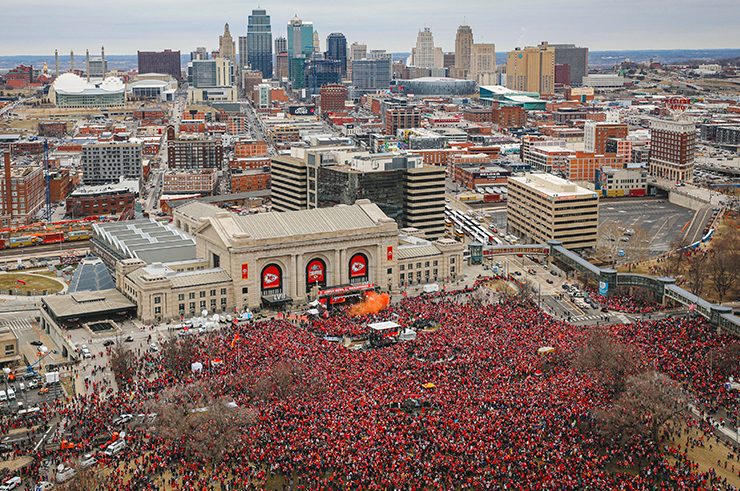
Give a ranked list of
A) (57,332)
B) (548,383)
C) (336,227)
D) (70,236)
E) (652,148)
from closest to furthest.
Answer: (548,383) → (57,332) → (336,227) → (70,236) → (652,148)

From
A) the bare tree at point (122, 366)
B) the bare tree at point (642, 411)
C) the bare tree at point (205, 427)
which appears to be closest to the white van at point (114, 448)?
the bare tree at point (205, 427)

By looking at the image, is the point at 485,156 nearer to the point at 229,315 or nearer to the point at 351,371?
the point at 229,315

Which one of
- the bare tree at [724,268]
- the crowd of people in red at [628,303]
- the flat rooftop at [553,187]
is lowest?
the crowd of people in red at [628,303]

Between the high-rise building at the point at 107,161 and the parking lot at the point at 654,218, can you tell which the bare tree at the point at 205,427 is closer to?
the parking lot at the point at 654,218

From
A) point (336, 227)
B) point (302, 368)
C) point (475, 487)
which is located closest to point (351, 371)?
point (302, 368)

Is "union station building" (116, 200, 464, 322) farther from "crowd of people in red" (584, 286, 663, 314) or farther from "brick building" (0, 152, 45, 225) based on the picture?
"brick building" (0, 152, 45, 225)

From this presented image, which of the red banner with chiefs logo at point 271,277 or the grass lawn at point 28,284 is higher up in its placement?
the red banner with chiefs logo at point 271,277
